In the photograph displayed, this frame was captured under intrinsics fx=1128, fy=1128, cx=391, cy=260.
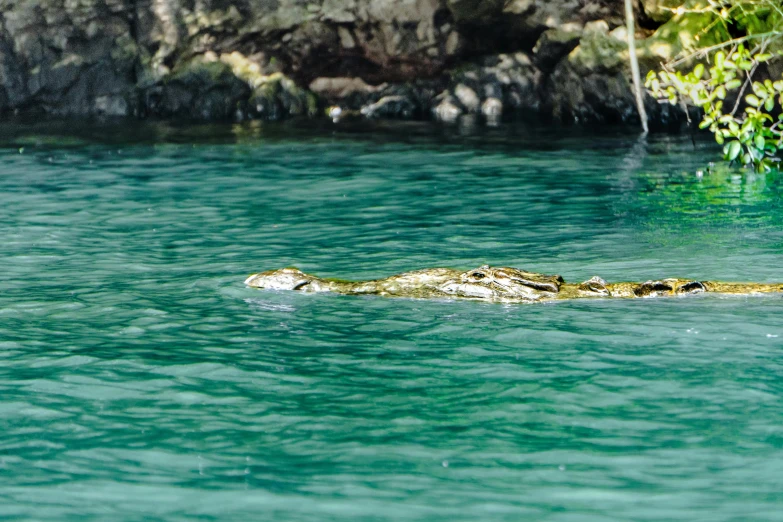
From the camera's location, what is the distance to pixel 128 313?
11062 millimetres

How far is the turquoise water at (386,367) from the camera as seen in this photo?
6.60 m

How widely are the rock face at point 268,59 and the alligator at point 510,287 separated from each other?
66.9 ft

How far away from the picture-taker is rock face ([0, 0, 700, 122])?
32562 millimetres

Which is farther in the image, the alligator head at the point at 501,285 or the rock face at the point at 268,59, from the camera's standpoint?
the rock face at the point at 268,59

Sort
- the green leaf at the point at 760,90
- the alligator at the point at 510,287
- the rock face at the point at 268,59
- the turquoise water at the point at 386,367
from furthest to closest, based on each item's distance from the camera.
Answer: the rock face at the point at 268,59 → the alligator at the point at 510,287 → the green leaf at the point at 760,90 → the turquoise water at the point at 386,367

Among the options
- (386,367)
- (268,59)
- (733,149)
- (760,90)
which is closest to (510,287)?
(733,149)

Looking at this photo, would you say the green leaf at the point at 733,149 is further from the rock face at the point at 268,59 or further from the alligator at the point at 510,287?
the rock face at the point at 268,59

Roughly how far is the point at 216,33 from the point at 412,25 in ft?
19.4

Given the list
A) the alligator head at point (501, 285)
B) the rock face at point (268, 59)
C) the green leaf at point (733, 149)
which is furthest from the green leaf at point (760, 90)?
the rock face at point (268, 59)

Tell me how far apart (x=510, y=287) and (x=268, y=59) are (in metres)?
23.9

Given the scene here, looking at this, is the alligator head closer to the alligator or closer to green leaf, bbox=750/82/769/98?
the alligator

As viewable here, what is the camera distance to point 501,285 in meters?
11.3

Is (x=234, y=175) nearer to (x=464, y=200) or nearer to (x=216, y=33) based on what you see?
(x=464, y=200)

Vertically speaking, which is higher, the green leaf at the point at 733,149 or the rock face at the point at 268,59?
the rock face at the point at 268,59
